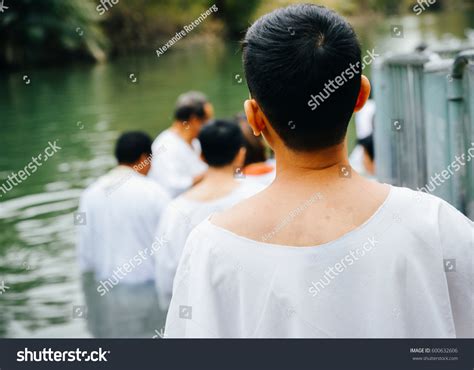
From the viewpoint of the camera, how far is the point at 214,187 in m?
5.21

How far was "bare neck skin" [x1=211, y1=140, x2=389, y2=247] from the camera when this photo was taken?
178 centimetres

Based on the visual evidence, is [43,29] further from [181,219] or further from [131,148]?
[181,219]

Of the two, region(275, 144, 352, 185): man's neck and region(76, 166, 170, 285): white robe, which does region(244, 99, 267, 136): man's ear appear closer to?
region(275, 144, 352, 185): man's neck

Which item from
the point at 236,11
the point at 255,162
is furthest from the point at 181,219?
the point at 236,11

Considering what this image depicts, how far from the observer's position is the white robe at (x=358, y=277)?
1.75 meters

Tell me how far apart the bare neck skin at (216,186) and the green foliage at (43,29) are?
105 feet

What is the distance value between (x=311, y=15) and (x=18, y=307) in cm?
608

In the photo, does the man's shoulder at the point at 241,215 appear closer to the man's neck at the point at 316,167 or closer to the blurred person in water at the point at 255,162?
the man's neck at the point at 316,167

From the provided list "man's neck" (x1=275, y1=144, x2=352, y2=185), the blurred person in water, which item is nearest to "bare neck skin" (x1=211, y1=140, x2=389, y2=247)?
"man's neck" (x1=275, y1=144, x2=352, y2=185)

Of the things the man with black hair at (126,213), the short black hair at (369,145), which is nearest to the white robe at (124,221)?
the man with black hair at (126,213)

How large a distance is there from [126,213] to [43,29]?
32.7 metres

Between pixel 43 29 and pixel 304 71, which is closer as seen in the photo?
pixel 304 71
